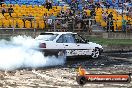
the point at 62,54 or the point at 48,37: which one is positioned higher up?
the point at 48,37

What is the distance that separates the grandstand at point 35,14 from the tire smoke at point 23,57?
7277 mm

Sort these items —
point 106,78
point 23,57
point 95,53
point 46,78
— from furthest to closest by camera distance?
point 95,53, point 23,57, point 46,78, point 106,78

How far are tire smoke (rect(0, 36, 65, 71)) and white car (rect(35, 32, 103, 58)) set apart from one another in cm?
35

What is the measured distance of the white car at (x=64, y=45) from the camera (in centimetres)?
1916

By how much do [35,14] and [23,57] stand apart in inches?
447

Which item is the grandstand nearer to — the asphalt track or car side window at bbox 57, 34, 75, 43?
car side window at bbox 57, 34, 75, 43

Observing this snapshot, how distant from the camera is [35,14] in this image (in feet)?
94.0

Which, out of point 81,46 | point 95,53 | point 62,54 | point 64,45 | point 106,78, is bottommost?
point 95,53

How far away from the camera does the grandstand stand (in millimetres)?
26453

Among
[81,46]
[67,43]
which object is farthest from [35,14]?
[67,43]

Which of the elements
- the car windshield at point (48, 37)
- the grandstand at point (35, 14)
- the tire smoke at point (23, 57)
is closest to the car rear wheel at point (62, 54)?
the tire smoke at point (23, 57)

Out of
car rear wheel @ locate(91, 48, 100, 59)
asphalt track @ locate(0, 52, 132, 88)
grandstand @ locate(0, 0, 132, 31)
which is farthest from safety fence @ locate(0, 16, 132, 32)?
asphalt track @ locate(0, 52, 132, 88)

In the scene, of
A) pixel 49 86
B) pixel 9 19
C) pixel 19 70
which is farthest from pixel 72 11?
pixel 49 86

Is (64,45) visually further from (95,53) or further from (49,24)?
(49,24)
